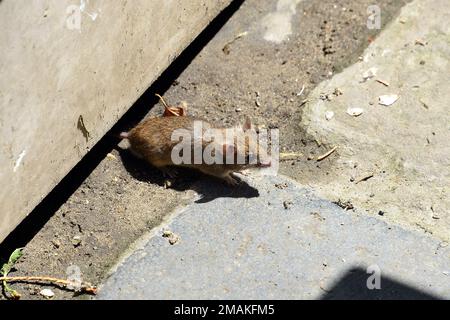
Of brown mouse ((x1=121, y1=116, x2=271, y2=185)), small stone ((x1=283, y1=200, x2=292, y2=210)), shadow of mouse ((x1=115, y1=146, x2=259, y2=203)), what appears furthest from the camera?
brown mouse ((x1=121, y1=116, x2=271, y2=185))

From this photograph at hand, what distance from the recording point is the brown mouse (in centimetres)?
536

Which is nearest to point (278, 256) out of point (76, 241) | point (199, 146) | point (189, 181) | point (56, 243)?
point (189, 181)

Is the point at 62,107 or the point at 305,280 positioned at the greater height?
the point at 62,107

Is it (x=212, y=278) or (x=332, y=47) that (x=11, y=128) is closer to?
(x=212, y=278)

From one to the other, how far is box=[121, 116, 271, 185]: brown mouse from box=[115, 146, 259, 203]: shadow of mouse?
0.06 meters

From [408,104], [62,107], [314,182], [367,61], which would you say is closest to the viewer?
[62,107]

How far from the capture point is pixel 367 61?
6.19 meters

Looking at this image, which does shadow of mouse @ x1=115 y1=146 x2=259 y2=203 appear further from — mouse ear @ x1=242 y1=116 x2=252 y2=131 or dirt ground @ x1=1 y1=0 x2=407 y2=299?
mouse ear @ x1=242 y1=116 x2=252 y2=131

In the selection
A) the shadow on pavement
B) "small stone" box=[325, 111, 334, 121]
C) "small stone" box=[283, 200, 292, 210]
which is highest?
"small stone" box=[325, 111, 334, 121]

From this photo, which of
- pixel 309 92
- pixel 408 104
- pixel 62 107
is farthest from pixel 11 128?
pixel 408 104

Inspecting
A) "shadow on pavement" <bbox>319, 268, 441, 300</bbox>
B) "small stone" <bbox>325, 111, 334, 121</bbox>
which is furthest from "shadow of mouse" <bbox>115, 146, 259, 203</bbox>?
"shadow on pavement" <bbox>319, 268, 441, 300</bbox>

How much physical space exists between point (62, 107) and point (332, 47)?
271 centimetres

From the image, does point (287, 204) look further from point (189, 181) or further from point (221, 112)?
point (221, 112)

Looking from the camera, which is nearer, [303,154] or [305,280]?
[305,280]
